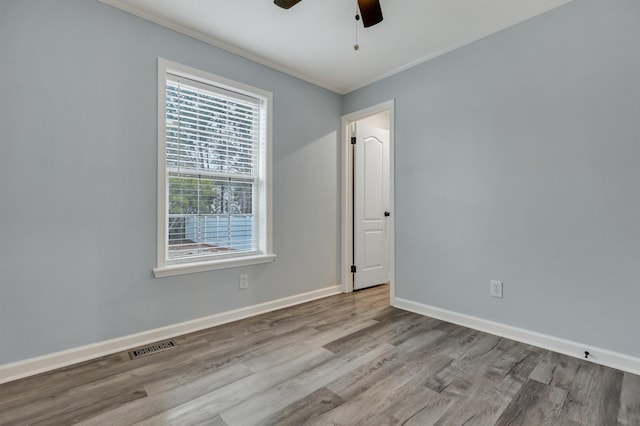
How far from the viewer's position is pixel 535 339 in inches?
91.2

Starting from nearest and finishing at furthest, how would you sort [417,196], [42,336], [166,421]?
[166,421] → [42,336] → [417,196]

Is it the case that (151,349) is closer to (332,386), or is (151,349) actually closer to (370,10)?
(332,386)

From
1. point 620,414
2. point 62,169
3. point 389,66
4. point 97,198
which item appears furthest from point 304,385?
point 389,66

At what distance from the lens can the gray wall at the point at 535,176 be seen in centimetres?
199

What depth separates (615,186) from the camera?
78.6 inches

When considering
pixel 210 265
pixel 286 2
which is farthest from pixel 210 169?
pixel 286 2

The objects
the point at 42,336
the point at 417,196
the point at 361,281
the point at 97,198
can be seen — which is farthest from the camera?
the point at 361,281

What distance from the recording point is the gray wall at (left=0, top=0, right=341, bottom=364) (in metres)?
1.88

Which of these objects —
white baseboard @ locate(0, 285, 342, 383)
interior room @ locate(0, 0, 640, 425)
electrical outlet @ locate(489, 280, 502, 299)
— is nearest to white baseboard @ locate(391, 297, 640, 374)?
interior room @ locate(0, 0, 640, 425)

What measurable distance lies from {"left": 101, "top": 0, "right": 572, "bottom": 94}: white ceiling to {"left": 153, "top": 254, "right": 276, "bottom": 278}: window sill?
1.97 metres

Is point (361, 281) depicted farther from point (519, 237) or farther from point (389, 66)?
point (389, 66)

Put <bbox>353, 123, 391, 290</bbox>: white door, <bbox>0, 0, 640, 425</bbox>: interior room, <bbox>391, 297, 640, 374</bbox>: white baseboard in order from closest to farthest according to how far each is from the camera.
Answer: <bbox>0, 0, 640, 425</bbox>: interior room
<bbox>391, 297, 640, 374</bbox>: white baseboard
<bbox>353, 123, 391, 290</bbox>: white door

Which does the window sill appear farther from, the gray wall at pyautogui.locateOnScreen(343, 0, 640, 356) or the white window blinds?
the gray wall at pyautogui.locateOnScreen(343, 0, 640, 356)

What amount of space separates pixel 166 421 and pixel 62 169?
5.67ft
